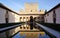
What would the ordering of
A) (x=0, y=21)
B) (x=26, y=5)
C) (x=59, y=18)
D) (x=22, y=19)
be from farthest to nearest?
1. (x=26, y=5)
2. (x=22, y=19)
3. (x=0, y=21)
4. (x=59, y=18)

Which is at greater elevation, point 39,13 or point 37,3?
point 37,3

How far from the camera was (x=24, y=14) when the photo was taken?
4309 cm

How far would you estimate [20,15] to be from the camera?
140 ft

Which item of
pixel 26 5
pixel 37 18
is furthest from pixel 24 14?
pixel 26 5

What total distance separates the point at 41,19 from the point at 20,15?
6959mm

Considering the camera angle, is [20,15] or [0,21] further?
[20,15]

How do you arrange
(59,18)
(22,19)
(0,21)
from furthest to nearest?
(22,19), (0,21), (59,18)

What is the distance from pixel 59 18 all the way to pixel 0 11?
340 inches

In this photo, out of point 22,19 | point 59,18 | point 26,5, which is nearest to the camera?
point 59,18

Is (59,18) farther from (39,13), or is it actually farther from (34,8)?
(34,8)

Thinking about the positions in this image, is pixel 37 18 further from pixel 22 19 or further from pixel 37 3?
pixel 37 3

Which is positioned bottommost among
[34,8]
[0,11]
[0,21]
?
[0,21]

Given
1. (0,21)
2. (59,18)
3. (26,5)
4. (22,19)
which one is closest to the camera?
(59,18)

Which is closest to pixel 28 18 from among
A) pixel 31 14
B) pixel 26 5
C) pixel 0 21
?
pixel 31 14
